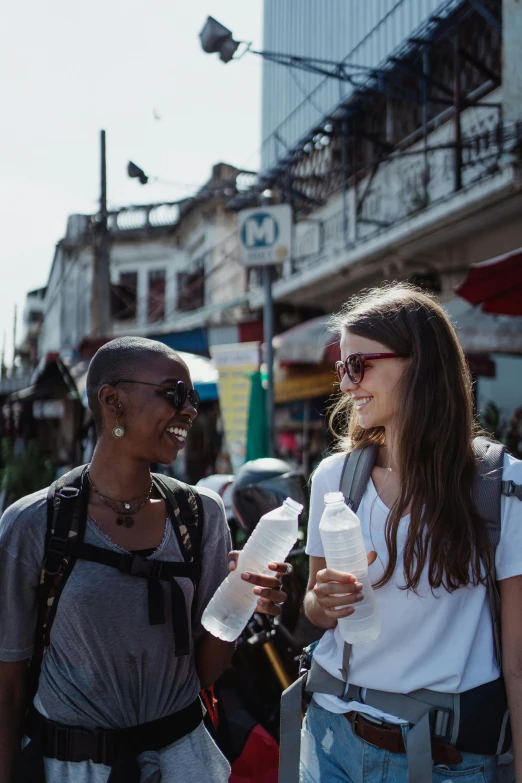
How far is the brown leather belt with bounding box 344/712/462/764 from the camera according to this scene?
5.81 ft

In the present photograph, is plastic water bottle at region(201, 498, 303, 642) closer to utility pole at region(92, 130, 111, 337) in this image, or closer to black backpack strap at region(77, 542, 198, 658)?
black backpack strap at region(77, 542, 198, 658)

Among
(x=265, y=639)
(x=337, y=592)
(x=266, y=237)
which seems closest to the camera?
(x=337, y=592)

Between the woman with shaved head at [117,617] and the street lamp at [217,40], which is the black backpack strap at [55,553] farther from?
the street lamp at [217,40]

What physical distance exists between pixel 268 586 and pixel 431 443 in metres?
0.58

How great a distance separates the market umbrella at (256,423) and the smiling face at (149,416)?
4.18 m

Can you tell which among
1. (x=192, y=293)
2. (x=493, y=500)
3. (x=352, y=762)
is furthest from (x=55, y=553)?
(x=192, y=293)

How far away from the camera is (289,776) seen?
2.02 meters

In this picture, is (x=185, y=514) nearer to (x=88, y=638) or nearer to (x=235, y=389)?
(x=88, y=638)

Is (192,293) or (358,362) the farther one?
(192,293)

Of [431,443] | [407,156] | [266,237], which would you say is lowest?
[431,443]

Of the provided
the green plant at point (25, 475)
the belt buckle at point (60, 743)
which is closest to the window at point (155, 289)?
the green plant at point (25, 475)

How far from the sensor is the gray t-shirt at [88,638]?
1942 mm

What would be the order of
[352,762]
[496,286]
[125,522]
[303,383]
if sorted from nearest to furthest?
1. [352,762]
2. [125,522]
3. [496,286]
4. [303,383]

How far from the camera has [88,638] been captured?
6.38ft
